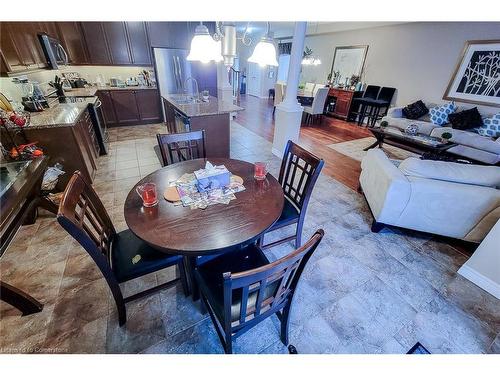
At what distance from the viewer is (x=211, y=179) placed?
53.9 inches

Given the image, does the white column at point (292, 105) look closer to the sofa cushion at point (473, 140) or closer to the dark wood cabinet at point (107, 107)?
the sofa cushion at point (473, 140)

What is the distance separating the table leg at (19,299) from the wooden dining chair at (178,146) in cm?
119

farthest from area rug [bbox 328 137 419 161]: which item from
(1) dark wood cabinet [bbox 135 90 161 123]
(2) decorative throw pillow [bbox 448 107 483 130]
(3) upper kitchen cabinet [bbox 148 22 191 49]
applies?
(1) dark wood cabinet [bbox 135 90 161 123]

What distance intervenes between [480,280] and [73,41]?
688cm

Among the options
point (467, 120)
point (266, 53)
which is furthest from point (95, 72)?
point (467, 120)

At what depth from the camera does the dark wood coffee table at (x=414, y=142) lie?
3420 mm

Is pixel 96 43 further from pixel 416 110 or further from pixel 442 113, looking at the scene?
pixel 442 113

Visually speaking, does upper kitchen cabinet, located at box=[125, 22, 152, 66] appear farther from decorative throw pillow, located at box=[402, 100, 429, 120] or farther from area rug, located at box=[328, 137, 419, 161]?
decorative throw pillow, located at box=[402, 100, 429, 120]

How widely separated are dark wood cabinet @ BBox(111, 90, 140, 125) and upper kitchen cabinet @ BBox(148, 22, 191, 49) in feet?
4.05

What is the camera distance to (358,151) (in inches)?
165

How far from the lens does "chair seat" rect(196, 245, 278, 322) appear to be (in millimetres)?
1017

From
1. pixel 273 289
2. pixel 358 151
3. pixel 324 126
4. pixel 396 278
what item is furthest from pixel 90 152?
pixel 324 126

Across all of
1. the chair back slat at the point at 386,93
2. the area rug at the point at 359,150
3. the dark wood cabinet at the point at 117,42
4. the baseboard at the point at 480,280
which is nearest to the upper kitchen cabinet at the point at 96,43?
the dark wood cabinet at the point at 117,42
